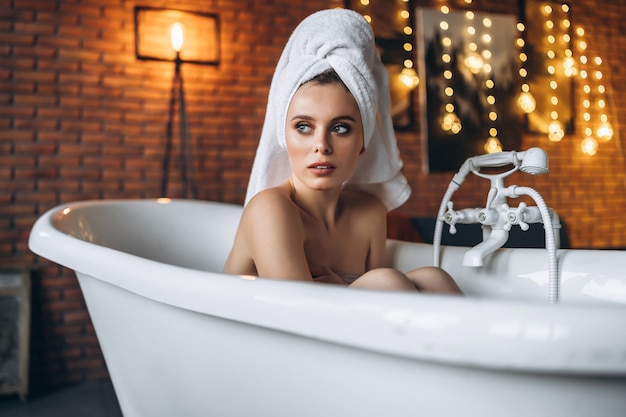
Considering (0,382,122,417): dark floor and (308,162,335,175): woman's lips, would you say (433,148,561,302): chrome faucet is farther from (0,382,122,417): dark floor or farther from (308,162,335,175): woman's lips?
(0,382,122,417): dark floor

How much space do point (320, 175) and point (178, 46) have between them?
6.24ft

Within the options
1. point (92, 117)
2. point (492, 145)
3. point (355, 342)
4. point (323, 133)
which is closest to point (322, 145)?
point (323, 133)

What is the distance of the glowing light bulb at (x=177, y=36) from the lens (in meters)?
2.69

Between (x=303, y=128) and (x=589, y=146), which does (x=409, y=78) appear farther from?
(x=303, y=128)

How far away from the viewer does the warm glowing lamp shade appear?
269cm

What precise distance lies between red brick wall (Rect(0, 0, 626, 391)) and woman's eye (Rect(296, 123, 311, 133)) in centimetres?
178

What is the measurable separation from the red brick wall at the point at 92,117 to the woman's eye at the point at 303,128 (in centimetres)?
178

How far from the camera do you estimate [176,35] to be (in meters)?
2.69

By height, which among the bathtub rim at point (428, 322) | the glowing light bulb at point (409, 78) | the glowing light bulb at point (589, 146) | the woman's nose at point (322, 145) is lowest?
the bathtub rim at point (428, 322)

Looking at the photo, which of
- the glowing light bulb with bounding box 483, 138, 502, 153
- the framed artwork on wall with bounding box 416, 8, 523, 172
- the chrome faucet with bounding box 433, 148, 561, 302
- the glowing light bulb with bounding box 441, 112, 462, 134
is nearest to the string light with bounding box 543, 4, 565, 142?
the framed artwork on wall with bounding box 416, 8, 523, 172

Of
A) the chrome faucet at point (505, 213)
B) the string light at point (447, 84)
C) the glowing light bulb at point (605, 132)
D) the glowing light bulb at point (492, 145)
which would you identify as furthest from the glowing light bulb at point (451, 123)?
the chrome faucet at point (505, 213)

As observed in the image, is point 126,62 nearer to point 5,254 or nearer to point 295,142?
point 5,254

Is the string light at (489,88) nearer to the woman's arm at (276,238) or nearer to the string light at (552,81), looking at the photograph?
the string light at (552,81)

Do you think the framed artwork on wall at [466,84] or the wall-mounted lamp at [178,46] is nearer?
the wall-mounted lamp at [178,46]
